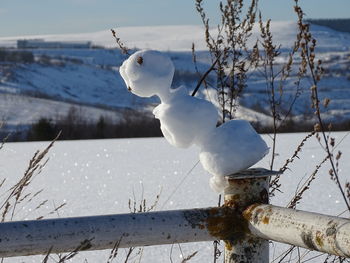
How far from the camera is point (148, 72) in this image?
1514 mm

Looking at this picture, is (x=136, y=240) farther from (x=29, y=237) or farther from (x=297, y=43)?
(x=297, y=43)

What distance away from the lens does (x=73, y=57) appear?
120 m

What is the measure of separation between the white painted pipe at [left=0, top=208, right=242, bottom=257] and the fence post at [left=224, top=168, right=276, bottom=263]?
0.08 m

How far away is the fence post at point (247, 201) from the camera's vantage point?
1.53 meters

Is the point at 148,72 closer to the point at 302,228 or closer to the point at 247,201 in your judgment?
the point at 247,201

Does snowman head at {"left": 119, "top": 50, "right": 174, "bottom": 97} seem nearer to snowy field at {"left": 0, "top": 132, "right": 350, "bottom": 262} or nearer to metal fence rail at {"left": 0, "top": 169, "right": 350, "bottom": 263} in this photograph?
metal fence rail at {"left": 0, "top": 169, "right": 350, "bottom": 263}

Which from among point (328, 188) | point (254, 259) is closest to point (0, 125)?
point (254, 259)

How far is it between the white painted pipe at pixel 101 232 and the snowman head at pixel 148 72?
0.92 ft

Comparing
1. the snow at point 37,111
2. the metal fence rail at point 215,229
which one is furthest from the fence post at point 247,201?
the snow at point 37,111

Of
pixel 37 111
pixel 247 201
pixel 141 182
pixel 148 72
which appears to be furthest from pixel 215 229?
pixel 37 111

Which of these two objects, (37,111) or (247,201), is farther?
(37,111)

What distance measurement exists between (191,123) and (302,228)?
350 mm

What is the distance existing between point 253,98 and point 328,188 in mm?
80240

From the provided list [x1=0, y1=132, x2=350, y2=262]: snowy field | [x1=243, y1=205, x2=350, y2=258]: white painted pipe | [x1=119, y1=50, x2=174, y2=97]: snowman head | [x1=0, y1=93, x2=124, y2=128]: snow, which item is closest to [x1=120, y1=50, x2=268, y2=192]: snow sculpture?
[x1=119, y1=50, x2=174, y2=97]: snowman head
